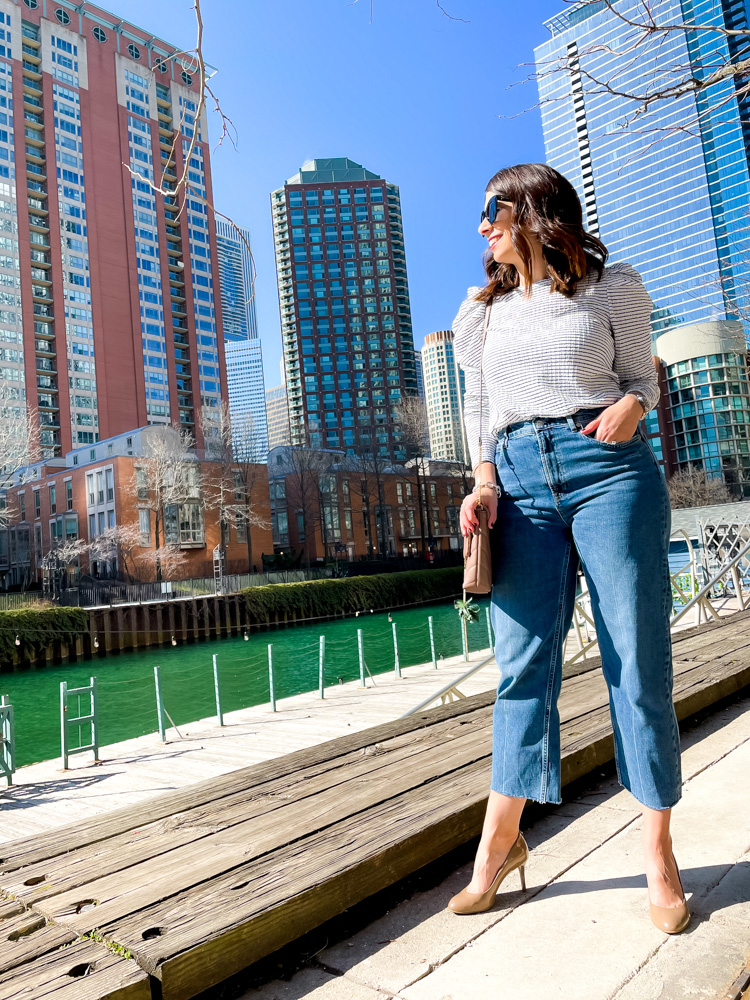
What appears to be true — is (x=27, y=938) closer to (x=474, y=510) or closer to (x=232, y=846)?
(x=232, y=846)

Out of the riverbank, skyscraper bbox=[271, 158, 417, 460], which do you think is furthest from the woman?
skyscraper bbox=[271, 158, 417, 460]

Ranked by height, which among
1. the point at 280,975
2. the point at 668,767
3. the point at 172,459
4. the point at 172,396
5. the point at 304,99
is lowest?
the point at 280,975

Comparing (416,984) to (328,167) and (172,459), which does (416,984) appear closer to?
(172,459)

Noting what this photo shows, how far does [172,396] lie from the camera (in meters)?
65.8

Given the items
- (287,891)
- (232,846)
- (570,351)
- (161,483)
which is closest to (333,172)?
(161,483)

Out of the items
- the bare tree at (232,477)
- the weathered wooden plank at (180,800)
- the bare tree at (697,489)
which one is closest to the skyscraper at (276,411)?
the bare tree at (697,489)

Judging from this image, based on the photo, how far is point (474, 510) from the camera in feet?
5.04

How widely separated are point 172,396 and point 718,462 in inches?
2369

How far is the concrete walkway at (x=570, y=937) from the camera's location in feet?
3.92

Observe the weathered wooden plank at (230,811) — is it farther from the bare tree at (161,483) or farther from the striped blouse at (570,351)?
the bare tree at (161,483)

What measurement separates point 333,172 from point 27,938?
107879mm

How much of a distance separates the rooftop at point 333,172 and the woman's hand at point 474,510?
104811mm

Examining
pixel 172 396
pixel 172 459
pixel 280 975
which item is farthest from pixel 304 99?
pixel 172 396

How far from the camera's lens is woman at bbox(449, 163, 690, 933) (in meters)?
1.46
